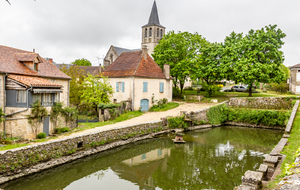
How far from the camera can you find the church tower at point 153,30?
53781mm

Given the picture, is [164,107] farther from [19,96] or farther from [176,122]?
[19,96]

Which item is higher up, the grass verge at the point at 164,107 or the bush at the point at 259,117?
the grass verge at the point at 164,107

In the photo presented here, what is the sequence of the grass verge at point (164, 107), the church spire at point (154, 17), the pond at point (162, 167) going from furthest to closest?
the church spire at point (154, 17) → the grass verge at point (164, 107) → the pond at point (162, 167)

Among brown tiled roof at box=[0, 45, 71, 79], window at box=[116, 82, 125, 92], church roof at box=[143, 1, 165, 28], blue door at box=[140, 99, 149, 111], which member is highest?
church roof at box=[143, 1, 165, 28]

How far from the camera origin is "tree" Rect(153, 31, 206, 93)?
3064 centimetres

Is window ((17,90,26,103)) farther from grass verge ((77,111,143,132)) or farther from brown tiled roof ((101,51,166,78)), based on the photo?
brown tiled roof ((101,51,166,78))

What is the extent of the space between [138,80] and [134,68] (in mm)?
1673

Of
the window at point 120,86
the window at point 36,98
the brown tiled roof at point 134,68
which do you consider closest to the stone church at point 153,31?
the brown tiled roof at point 134,68

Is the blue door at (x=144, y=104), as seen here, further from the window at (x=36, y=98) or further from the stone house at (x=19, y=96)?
the window at (x=36, y=98)

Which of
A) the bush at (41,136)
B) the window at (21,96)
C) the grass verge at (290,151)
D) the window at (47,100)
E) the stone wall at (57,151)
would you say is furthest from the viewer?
the window at (47,100)

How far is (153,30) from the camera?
176 ft

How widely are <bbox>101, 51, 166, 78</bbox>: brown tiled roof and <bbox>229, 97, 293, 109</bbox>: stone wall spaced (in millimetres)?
9734

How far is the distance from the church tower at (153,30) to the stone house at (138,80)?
27124mm

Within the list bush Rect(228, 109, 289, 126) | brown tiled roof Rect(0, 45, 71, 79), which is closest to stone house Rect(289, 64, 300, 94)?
bush Rect(228, 109, 289, 126)
